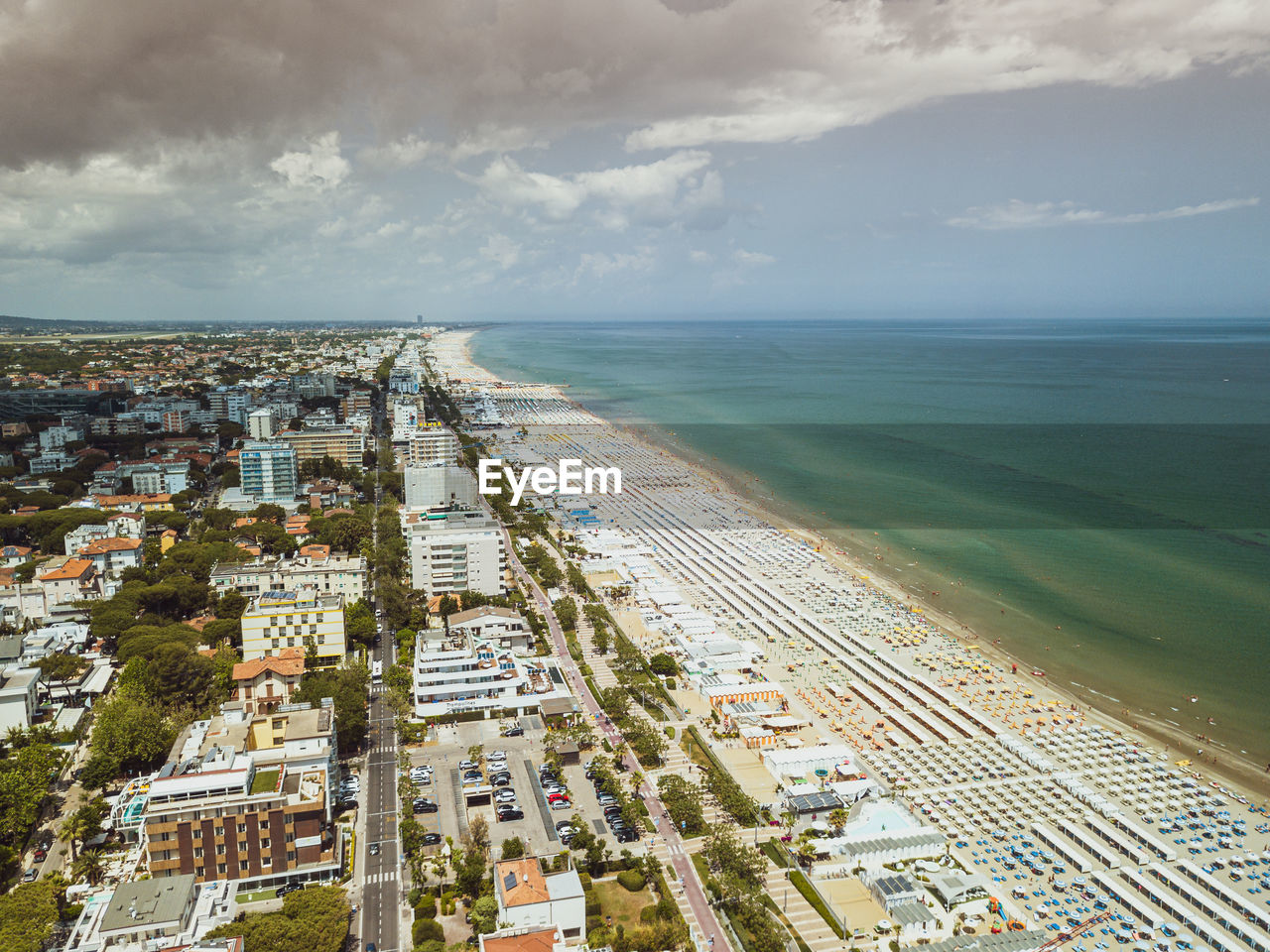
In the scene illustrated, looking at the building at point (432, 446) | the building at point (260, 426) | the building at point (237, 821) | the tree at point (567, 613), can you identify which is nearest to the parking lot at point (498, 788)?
the building at point (237, 821)

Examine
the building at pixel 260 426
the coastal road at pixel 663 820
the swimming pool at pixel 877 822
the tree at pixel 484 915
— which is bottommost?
the swimming pool at pixel 877 822

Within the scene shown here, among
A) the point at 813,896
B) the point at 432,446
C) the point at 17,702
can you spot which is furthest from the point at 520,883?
the point at 432,446

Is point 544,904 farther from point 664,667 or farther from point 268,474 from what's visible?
point 268,474

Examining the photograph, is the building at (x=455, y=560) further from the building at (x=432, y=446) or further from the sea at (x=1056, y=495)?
the building at (x=432, y=446)

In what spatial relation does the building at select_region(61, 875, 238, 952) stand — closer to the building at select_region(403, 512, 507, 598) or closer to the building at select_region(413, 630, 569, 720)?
the building at select_region(413, 630, 569, 720)

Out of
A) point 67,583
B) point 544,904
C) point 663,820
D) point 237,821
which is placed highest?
point 67,583

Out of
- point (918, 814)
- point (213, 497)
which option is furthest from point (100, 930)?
point (213, 497)

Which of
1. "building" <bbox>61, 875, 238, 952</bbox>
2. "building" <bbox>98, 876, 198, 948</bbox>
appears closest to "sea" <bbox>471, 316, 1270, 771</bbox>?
"building" <bbox>61, 875, 238, 952</bbox>
